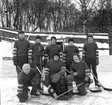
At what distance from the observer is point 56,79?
463cm

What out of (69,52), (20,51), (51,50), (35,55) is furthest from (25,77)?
(69,52)

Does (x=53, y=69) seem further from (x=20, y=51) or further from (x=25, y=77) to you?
(x=20, y=51)

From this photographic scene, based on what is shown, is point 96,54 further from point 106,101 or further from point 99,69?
point 99,69

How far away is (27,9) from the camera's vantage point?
93.1 feet

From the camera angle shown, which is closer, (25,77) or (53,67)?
(25,77)

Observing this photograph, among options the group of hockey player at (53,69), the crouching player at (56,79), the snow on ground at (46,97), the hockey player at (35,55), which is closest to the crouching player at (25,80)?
the group of hockey player at (53,69)

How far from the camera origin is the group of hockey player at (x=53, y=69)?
463 centimetres

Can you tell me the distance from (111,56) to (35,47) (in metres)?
6.23

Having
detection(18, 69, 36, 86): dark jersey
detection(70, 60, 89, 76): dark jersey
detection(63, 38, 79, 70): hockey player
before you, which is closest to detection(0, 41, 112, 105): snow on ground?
detection(18, 69, 36, 86): dark jersey

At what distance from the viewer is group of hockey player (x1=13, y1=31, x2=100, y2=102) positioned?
463 cm

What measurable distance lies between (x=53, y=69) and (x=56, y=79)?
1.10 ft

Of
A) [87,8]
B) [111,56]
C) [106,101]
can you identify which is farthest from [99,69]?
[87,8]

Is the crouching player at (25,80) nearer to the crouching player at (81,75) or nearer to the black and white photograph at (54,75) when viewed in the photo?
the black and white photograph at (54,75)

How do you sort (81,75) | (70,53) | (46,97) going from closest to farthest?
(46,97) < (81,75) < (70,53)
